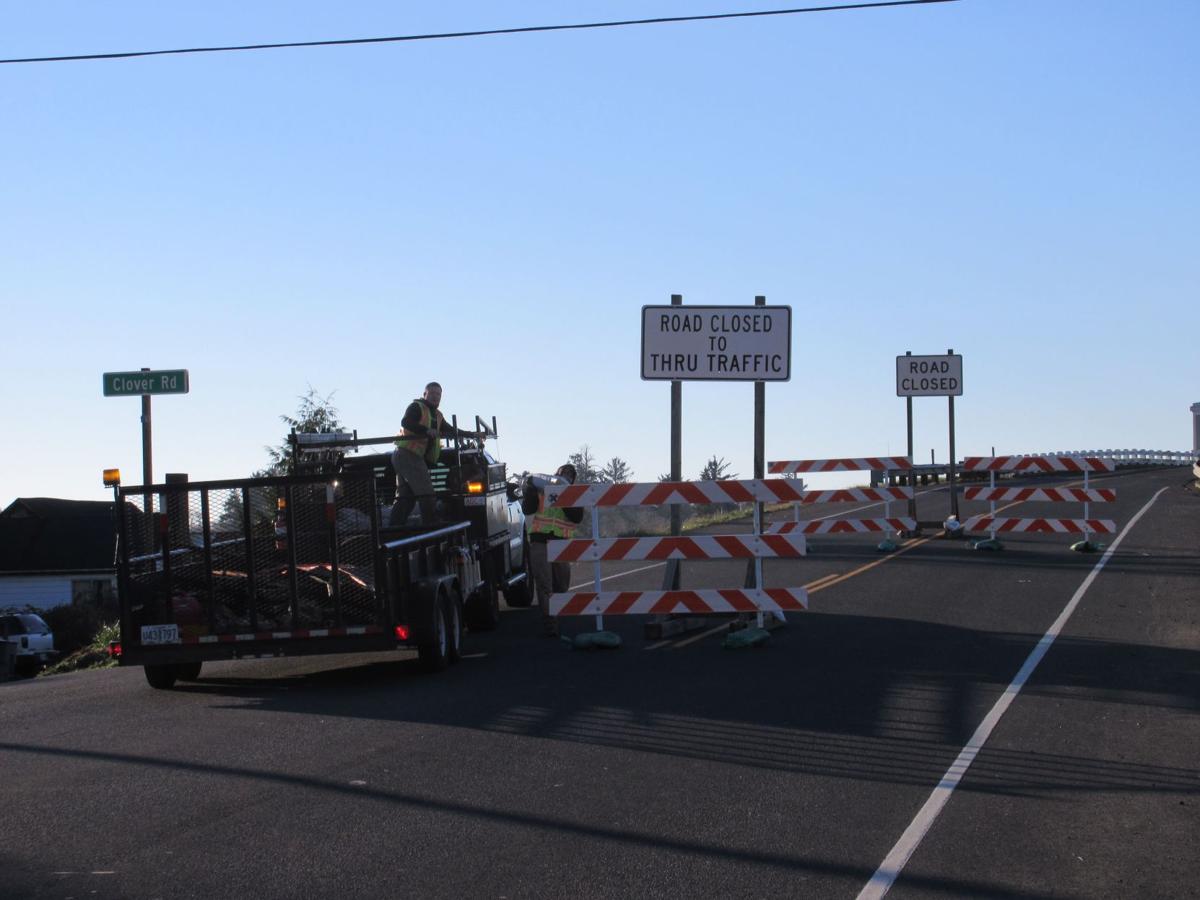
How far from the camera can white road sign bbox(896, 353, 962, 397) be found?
2972 centimetres

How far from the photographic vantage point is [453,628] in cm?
1415

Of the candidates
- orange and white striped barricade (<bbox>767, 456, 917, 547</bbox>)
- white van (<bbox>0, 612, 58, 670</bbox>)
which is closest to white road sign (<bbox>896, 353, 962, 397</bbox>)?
orange and white striped barricade (<bbox>767, 456, 917, 547</bbox>)

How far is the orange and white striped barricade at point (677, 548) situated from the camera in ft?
47.8

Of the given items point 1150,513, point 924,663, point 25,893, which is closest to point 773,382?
point 924,663

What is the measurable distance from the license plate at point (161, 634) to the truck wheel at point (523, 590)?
765 cm

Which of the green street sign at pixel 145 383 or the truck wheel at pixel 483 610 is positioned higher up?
the green street sign at pixel 145 383

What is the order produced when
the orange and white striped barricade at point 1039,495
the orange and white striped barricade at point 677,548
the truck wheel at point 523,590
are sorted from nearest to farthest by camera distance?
the orange and white striped barricade at point 677,548, the truck wheel at point 523,590, the orange and white striped barricade at point 1039,495

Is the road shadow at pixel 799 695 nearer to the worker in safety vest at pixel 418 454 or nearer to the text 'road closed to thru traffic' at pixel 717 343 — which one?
the worker in safety vest at pixel 418 454

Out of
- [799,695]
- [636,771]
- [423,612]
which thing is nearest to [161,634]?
[423,612]

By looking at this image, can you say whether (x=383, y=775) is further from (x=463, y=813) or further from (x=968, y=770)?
(x=968, y=770)

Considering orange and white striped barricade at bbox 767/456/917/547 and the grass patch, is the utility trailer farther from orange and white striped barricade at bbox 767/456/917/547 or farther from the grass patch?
orange and white striped barricade at bbox 767/456/917/547

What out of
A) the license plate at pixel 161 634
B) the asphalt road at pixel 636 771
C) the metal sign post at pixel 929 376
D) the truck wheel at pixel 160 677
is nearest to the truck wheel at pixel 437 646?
the asphalt road at pixel 636 771

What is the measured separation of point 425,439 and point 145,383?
20.3 feet

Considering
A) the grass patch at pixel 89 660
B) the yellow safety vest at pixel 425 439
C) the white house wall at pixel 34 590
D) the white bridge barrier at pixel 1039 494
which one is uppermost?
the yellow safety vest at pixel 425 439
